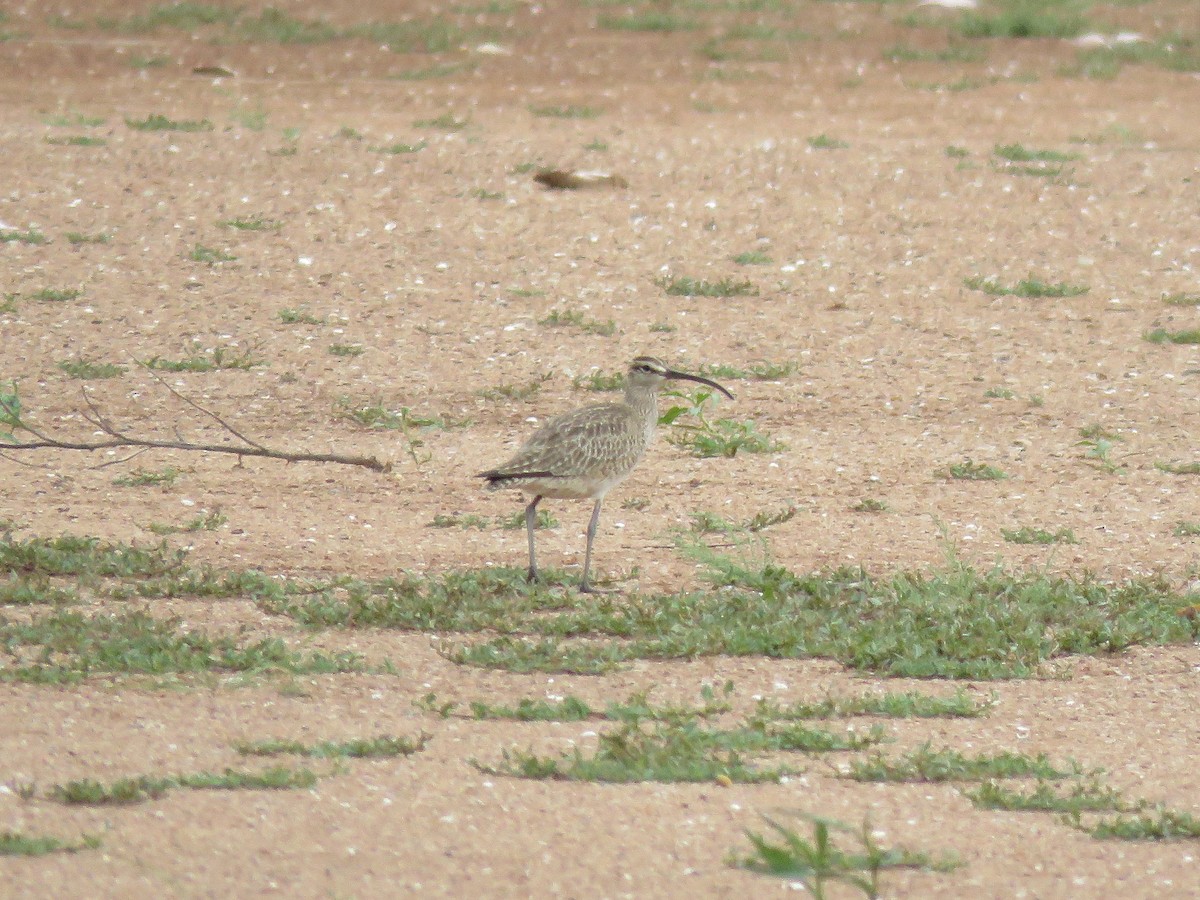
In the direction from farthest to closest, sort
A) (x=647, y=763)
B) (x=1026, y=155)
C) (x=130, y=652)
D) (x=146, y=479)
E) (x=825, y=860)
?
(x=1026, y=155) → (x=146, y=479) → (x=130, y=652) → (x=647, y=763) → (x=825, y=860)

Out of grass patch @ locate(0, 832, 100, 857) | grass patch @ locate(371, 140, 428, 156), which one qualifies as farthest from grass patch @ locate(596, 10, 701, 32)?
grass patch @ locate(0, 832, 100, 857)

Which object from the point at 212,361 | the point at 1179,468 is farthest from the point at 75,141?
the point at 1179,468

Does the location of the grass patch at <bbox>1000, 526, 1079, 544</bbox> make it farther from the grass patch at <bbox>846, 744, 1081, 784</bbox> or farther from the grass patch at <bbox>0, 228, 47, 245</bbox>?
the grass patch at <bbox>0, 228, 47, 245</bbox>

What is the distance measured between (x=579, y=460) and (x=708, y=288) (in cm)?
484

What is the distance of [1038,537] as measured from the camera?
8.68 m

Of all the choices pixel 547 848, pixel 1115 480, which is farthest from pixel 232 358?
pixel 547 848

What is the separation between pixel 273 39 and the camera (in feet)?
70.3

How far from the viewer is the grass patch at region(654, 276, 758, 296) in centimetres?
1270

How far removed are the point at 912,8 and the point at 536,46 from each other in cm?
518

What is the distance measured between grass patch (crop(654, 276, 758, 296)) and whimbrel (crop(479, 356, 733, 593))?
13.4 ft

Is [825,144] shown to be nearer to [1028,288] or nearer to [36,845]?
[1028,288]

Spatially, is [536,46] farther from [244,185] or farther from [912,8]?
[244,185]

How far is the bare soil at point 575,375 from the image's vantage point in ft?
18.1

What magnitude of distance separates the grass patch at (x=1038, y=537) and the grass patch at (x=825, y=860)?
345 cm
